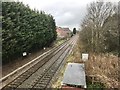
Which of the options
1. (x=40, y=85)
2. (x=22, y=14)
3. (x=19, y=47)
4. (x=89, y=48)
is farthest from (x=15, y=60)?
(x=40, y=85)

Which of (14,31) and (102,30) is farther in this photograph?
(102,30)

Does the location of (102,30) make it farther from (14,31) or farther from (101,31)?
(14,31)

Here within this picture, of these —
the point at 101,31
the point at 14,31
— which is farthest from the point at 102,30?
the point at 14,31

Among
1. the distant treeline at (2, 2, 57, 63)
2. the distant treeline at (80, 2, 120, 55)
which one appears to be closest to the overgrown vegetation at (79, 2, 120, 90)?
the distant treeline at (80, 2, 120, 55)

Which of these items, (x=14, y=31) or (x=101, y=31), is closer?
(x=14, y=31)

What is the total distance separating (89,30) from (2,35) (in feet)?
59.2

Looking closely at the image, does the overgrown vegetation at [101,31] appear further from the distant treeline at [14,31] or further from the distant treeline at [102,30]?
the distant treeline at [14,31]

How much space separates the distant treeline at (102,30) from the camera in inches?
1398

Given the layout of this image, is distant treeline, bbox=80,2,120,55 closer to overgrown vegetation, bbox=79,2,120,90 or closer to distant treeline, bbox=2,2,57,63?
overgrown vegetation, bbox=79,2,120,90

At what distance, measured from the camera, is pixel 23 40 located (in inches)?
1359

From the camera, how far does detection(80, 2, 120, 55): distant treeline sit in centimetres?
3550

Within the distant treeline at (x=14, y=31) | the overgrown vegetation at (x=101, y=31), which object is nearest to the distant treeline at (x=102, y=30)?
the overgrown vegetation at (x=101, y=31)

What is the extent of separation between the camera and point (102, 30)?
38.2 meters

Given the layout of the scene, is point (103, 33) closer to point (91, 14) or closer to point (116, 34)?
point (116, 34)
